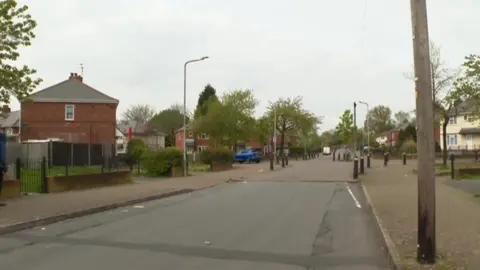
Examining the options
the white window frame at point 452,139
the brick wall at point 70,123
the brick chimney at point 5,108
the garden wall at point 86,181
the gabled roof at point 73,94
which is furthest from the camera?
the white window frame at point 452,139

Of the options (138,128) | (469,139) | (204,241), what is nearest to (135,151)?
(204,241)

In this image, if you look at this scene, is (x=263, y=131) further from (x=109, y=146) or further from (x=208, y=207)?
(x=208, y=207)

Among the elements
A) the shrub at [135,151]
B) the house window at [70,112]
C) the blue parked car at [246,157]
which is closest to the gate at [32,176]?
the shrub at [135,151]

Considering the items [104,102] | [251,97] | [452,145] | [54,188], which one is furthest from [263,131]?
[54,188]

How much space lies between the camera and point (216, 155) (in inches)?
1805

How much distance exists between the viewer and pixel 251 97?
259 ft

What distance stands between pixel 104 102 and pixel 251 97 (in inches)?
1187

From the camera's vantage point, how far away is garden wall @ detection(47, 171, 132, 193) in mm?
20091

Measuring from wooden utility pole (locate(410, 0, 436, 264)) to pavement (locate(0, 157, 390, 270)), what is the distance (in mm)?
904

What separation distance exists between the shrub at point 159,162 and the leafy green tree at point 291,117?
45183mm

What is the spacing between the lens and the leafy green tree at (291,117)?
79.9 meters

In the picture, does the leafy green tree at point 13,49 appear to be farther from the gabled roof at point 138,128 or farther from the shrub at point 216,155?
the gabled roof at point 138,128

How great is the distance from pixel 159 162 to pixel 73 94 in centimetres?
2292

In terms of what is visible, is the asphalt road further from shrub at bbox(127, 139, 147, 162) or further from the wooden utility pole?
shrub at bbox(127, 139, 147, 162)
